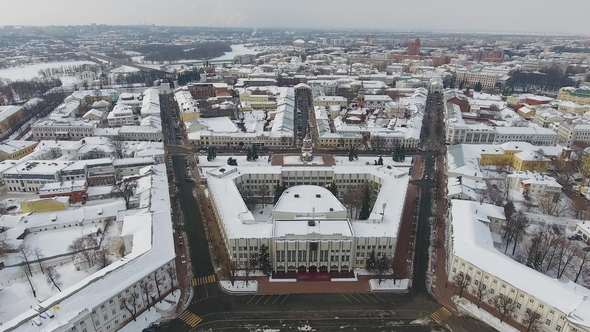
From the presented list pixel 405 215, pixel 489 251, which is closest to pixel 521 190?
pixel 405 215

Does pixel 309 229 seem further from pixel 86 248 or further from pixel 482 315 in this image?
pixel 86 248

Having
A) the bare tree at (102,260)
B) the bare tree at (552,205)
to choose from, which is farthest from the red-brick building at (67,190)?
the bare tree at (552,205)

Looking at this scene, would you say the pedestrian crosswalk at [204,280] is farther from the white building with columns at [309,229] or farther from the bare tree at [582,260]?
the bare tree at [582,260]

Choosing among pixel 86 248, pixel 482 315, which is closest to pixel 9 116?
pixel 86 248

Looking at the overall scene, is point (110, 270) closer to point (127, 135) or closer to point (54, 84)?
point (127, 135)

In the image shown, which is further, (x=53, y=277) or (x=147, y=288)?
(x=53, y=277)

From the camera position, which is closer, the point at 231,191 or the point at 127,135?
the point at 231,191
